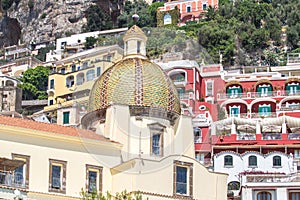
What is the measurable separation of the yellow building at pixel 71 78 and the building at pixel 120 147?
57.9 ft

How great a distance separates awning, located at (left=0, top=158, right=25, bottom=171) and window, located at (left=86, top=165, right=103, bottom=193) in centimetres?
361

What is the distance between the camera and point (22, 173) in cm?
3722

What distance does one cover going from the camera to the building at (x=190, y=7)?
115 m

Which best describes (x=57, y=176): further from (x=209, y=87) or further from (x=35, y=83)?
(x=35, y=83)

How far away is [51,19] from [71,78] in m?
48.3

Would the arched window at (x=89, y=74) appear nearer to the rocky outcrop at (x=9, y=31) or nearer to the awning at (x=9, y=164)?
the awning at (x=9, y=164)

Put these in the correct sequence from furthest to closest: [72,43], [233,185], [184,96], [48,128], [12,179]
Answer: [72,43], [184,96], [233,185], [48,128], [12,179]

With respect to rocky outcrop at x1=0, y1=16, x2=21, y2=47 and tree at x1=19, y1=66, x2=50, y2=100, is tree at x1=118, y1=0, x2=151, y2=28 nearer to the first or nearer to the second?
rocky outcrop at x1=0, y1=16, x2=21, y2=47

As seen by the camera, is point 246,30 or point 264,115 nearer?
point 264,115

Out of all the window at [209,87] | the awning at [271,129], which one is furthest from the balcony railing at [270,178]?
the window at [209,87]

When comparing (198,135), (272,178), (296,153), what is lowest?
(272,178)

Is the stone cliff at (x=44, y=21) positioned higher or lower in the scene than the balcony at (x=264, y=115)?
higher

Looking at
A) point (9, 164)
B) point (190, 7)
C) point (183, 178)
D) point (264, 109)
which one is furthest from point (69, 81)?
point (190, 7)

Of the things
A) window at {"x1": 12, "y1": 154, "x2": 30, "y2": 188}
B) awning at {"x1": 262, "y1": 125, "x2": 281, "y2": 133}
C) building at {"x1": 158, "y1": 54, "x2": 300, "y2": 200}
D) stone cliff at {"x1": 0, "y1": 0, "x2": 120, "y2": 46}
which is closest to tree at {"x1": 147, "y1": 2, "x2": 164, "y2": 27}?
stone cliff at {"x1": 0, "y1": 0, "x2": 120, "y2": 46}
